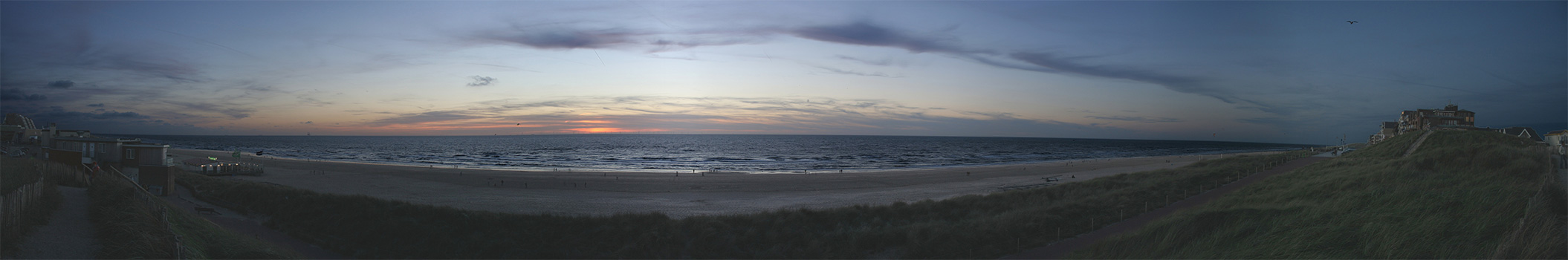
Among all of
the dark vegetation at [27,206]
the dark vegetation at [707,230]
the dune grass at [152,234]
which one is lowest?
the dark vegetation at [707,230]

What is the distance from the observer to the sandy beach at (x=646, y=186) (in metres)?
22.3

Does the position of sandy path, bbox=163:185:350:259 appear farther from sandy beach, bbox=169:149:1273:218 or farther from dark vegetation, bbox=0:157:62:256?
sandy beach, bbox=169:149:1273:218

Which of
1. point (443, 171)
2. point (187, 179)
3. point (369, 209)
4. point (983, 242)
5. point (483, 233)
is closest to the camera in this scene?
point (983, 242)

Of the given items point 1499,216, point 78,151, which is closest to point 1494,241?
point 1499,216

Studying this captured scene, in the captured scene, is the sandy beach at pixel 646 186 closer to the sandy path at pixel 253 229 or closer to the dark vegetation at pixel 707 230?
the dark vegetation at pixel 707 230

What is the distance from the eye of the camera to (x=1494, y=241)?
746 centimetres

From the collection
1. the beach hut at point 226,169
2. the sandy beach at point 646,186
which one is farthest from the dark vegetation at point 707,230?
the beach hut at point 226,169

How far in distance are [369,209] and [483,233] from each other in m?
4.52

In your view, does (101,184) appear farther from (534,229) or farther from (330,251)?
(534,229)

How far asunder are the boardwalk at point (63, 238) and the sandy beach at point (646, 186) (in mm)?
9238

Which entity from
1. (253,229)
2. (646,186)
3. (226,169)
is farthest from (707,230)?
(226,169)

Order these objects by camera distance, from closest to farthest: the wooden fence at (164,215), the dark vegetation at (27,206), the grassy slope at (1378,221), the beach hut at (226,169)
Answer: the dark vegetation at (27,206) < the grassy slope at (1378,221) < the wooden fence at (164,215) < the beach hut at (226,169)

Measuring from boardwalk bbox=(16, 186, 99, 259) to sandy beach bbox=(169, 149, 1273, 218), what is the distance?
9238mm

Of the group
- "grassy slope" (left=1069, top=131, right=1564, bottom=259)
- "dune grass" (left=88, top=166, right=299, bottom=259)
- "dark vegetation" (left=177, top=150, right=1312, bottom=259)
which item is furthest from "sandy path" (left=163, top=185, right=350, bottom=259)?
"grassy slope" (left=1069, top=131, right=1564, bottom=259)
